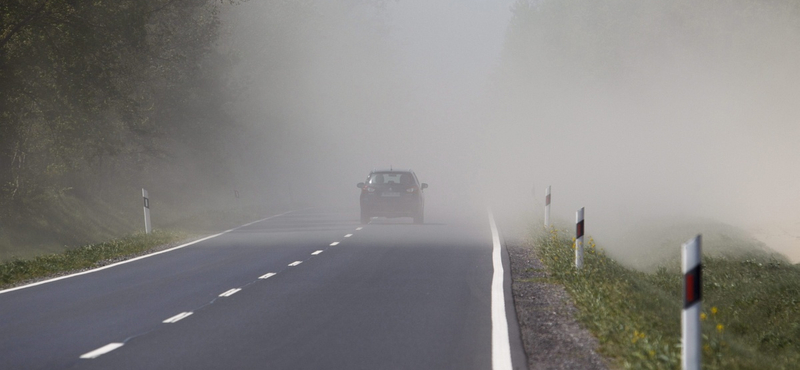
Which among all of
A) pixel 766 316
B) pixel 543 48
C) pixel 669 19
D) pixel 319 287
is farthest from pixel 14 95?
pixel 543 48

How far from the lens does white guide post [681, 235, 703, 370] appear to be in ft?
19.3

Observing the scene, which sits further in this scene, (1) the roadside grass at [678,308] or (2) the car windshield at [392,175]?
(2) the car windshield at [392,175]

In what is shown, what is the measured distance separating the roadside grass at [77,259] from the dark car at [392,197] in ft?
22.7

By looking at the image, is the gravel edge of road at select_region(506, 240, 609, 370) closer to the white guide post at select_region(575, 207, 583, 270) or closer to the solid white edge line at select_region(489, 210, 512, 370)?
the solid white edge line at select_region(489, 210, 512, 370)

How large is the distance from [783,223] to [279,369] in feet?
110

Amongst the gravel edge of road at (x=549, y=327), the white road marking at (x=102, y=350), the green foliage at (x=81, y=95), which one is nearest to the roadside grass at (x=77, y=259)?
the green foliage at (x=81, y=95)

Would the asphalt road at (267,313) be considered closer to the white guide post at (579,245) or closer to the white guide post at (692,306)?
the white guide post at (579,245)

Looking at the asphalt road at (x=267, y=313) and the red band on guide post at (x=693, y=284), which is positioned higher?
the red band on guide post at (x=693, y=284)

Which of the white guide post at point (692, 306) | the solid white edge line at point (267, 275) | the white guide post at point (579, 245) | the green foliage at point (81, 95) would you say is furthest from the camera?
the green foliage at point (81, 95)

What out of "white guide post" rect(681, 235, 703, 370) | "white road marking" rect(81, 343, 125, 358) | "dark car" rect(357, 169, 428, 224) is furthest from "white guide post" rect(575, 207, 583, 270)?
"dark car" rect(357, 169, 428, 224)

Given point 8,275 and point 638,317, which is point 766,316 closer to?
point 638,317

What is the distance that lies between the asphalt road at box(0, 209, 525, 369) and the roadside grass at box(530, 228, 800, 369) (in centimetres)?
93

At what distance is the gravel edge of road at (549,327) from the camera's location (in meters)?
7.66

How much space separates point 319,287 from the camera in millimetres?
12656
